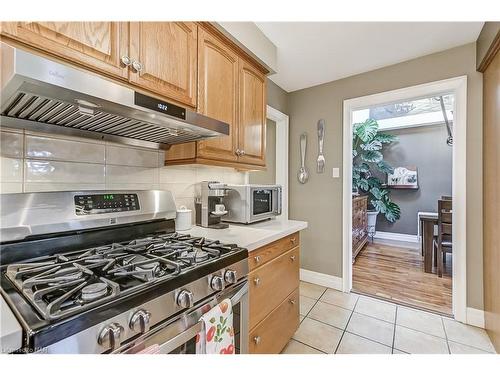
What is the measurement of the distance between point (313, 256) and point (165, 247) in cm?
213

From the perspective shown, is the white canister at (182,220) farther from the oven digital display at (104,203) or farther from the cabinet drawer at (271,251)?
the cabinet drawer at (271,251)

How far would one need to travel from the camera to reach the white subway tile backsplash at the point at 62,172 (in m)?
1.02

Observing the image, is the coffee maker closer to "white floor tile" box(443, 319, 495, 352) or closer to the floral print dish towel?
the floral print dish towel

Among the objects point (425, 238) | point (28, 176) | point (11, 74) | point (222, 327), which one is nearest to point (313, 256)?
point (425, 238)

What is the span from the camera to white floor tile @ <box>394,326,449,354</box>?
5.44ft

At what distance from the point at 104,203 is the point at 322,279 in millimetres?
2422

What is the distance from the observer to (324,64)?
235cm

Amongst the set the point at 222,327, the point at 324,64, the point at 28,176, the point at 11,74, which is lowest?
the point at 222,327

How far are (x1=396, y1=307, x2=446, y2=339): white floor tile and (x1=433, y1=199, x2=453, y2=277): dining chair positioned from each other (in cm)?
116

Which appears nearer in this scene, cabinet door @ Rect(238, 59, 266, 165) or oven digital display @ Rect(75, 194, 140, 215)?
oven digital display @ Rect(75, 194, 140, 215)

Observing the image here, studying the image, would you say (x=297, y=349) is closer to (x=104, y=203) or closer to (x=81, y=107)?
(x=104, y=203)

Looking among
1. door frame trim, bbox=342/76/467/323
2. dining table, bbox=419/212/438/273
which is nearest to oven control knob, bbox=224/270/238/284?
door frame trim, bbox=342/76/467/323
